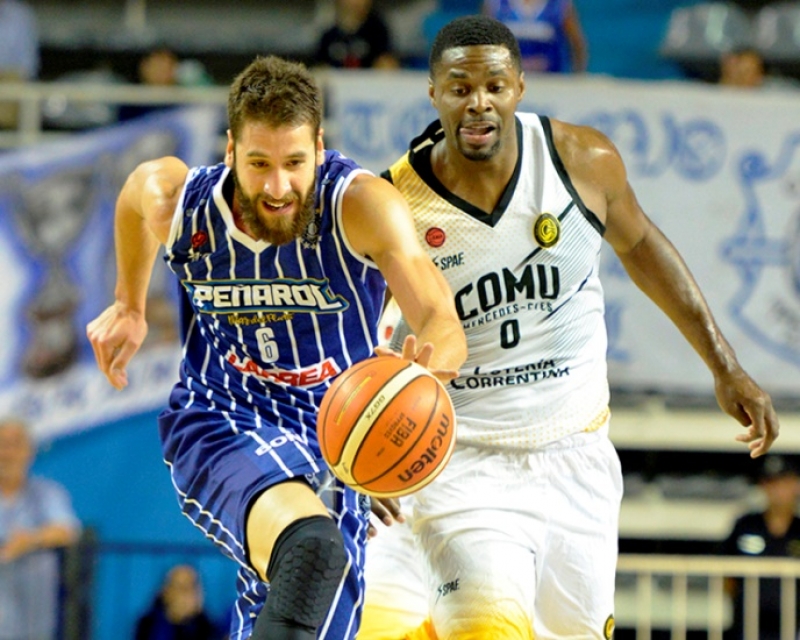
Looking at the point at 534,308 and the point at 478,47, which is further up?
the point at 478,47

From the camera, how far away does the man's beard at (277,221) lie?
3768 mm

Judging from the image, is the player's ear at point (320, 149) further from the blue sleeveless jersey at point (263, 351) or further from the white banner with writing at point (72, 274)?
the white banner with writing at point (72, 274)

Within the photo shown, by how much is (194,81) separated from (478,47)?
564cm

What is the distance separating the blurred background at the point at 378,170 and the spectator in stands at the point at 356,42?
3.06 ft

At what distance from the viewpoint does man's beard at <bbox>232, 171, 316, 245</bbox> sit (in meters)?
3.77

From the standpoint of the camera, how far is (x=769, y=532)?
767 centimetres

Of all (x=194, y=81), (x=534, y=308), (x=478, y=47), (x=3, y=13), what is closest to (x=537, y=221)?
(x=534, y=308)

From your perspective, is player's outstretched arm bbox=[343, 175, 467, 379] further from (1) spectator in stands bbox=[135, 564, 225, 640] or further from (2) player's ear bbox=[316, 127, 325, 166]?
(1) spectator in stands bbox=[135, 564, 225, 640]

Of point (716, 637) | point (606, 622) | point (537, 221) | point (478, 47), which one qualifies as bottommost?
point (716, 637)

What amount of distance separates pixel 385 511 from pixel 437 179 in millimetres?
1090

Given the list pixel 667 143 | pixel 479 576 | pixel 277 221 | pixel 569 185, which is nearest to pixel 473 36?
pixel 569 185

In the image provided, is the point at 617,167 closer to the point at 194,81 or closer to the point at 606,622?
the point at 606,622

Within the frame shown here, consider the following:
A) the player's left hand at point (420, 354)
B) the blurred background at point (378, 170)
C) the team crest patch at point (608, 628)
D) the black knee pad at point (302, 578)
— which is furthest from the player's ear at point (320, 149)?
the blurred background at point (378, 170)

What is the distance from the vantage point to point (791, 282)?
8.26 meters
